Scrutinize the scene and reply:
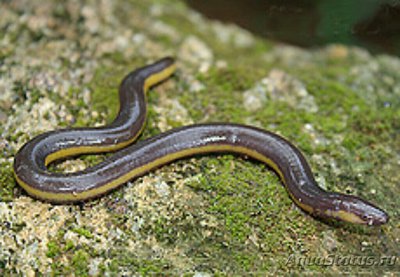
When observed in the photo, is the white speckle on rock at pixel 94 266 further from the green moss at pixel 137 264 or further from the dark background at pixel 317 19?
the dark background at pixel 317 19

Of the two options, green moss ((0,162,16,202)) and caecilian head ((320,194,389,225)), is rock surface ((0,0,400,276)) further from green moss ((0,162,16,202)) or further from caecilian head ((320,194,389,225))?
caecilian head ((320,194,389,225))

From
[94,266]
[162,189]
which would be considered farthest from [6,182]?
[162,189]

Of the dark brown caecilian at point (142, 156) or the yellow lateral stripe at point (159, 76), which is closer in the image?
the dark brown caecilian at point (142, 156)

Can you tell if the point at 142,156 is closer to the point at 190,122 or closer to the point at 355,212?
the point at 190,122

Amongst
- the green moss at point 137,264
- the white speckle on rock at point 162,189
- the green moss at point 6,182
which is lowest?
the green moss at point 137,264

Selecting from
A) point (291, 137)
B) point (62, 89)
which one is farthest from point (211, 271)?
point (62, 89)

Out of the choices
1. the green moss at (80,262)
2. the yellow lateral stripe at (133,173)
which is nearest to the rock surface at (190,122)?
the green moss at (80,262)
